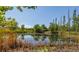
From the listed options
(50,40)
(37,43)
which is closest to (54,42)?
(50,40)

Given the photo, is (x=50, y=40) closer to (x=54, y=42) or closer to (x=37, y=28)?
(x=54, y=42)

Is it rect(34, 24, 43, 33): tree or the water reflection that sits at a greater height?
rect(34, 24, 43, 33): tree

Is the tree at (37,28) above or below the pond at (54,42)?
above

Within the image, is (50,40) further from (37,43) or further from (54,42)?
(37,43)

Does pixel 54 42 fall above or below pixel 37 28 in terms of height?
below

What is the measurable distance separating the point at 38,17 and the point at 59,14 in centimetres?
28

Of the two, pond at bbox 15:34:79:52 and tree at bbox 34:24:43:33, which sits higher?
tree at bbox 34:24:43:33

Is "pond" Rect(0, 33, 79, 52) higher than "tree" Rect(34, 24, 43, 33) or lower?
lower

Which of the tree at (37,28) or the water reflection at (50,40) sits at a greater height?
the tree at (37,28)

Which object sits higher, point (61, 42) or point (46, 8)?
point (46, 8)

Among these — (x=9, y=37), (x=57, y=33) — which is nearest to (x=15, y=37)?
(x=9, y=37)

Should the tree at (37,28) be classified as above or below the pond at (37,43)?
above
